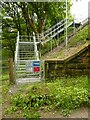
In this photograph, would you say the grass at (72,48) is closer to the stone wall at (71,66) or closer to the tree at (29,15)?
the stone wall at (71,66)

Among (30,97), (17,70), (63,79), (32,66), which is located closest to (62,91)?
(30,97)

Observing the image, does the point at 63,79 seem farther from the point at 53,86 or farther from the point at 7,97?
the point at 7,97

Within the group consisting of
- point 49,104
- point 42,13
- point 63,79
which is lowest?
point 49,104

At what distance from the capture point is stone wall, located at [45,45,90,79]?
7879 mm

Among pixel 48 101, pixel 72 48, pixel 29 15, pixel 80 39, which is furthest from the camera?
pixel 29 15

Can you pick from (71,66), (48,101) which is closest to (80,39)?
(71,66)

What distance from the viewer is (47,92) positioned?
239 inches

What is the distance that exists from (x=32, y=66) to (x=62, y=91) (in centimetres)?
254

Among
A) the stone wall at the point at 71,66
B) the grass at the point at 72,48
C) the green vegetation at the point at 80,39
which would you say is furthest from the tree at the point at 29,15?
the stone wall at the point at 71,66

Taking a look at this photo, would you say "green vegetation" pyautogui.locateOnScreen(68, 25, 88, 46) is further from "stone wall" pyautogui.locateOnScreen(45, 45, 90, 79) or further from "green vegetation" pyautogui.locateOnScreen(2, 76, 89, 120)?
"green vegetation" pyautogui.locateOnScreen(2, 76, 89, 120)

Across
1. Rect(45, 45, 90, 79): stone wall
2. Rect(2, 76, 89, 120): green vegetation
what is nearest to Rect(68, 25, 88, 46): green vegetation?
Rect(45, 45, 90, 79): stone wall

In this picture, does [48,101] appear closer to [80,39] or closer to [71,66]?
[71,66]

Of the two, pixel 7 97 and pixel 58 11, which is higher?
pixel 58 11

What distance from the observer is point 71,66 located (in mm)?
7953
